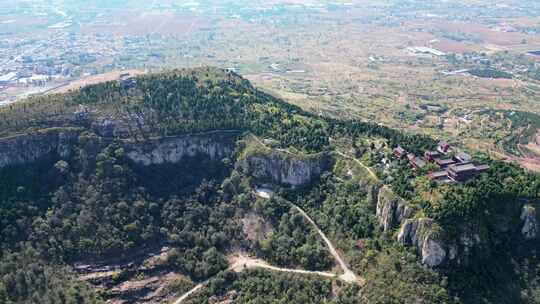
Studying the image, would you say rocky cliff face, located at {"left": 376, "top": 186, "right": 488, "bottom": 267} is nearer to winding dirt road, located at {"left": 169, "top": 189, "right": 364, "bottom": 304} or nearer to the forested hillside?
the forested hillside


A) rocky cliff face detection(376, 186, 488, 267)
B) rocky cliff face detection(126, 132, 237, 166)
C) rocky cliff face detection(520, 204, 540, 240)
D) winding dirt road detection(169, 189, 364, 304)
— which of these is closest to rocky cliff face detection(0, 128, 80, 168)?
rocky cliff face detection(126, 132, 237, 166)

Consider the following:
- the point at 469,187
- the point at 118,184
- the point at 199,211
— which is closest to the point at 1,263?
the point at 118,184

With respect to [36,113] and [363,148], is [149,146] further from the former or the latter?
[363,148]

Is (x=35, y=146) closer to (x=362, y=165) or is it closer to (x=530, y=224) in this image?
(x=362, y=165)

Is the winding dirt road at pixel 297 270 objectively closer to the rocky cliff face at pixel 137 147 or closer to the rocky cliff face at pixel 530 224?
the rocky cliff face at pixel 137 147

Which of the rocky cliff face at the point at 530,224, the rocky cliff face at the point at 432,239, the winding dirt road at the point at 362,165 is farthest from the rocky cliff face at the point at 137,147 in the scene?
the rocky cliff face at the point at 530,224

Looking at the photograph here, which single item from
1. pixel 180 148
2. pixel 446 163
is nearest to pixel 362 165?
pixel 446 163
